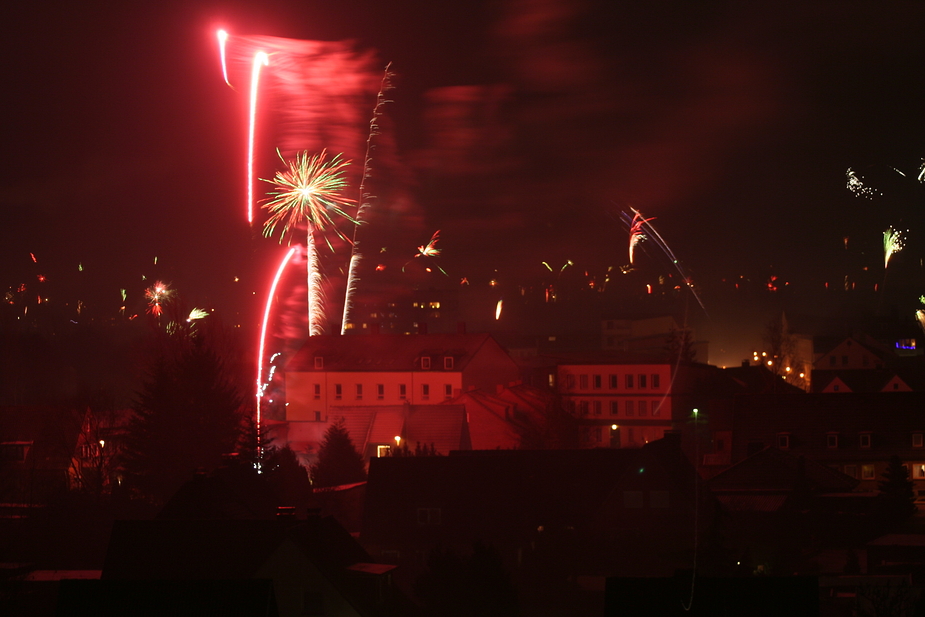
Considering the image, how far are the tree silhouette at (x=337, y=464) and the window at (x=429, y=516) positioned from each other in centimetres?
735

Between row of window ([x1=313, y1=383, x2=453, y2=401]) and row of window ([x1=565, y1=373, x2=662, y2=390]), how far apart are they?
6.47 meters

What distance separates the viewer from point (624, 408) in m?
49.0

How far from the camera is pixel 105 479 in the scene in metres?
34.6

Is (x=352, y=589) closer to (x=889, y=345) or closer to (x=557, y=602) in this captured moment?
(x=557, y=602)

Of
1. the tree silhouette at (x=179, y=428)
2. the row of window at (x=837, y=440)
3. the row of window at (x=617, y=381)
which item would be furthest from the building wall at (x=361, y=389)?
the row of window at (x=837, y=440)

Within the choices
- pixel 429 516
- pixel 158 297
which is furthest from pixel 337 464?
pixel 158 297

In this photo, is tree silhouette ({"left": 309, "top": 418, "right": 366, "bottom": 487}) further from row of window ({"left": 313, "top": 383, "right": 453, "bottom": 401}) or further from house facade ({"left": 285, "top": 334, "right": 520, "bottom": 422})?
row of window ({"left": 313, "top": 383, "right": 453, "bottom": 401})

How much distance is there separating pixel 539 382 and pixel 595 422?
18.8 ft

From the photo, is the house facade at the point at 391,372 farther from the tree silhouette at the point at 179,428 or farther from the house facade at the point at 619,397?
the tree silhouette at the point at 179,428

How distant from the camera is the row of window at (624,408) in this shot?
48312 mm

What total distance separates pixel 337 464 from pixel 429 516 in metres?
8.02

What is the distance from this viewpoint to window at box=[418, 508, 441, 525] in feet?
85.3

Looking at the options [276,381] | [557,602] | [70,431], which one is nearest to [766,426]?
[557,602]

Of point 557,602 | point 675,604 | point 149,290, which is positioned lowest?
point 557,602
